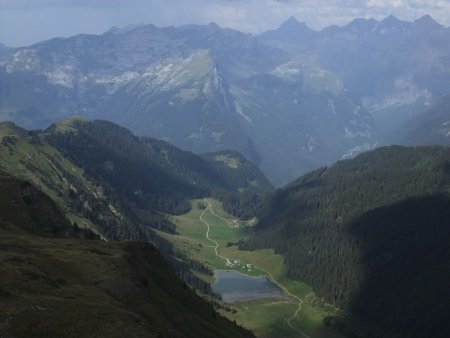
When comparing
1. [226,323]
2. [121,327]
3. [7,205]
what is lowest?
[226,323]

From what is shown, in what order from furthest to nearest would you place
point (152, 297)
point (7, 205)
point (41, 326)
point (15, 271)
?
point (7, 205) < point (152, 297) < point (15, 271) < point (41, 326)

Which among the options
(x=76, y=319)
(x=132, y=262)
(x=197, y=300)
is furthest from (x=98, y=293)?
(x=197, y=300)

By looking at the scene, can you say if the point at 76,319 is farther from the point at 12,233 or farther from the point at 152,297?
the point at 12,233

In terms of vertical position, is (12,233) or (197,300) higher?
(12,233)

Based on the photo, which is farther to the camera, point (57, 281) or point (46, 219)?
point (46, 219)

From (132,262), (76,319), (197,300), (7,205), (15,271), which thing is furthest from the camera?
(7,205)

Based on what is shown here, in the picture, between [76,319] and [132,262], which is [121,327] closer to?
[76,319]
